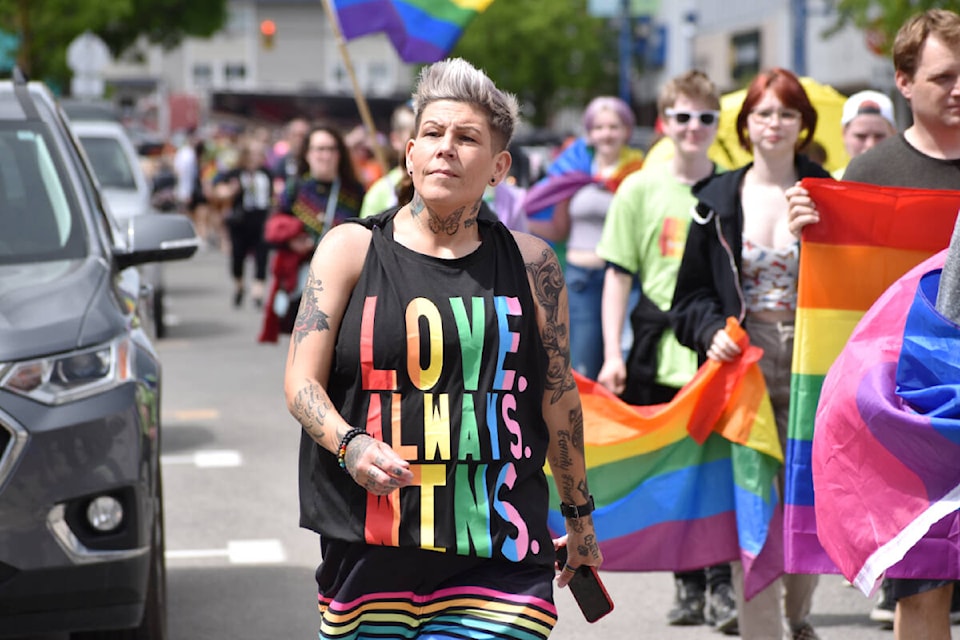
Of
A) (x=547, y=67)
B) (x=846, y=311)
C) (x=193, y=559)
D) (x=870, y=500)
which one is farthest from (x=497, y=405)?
(x=547, y=67)

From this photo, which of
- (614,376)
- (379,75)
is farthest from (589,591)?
(379,75)

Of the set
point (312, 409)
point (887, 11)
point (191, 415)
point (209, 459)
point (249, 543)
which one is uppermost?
point (887, 11)

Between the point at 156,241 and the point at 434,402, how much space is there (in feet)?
8.87

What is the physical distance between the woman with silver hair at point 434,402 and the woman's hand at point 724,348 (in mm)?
2059

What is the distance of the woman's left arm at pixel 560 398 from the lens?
12.6 feet

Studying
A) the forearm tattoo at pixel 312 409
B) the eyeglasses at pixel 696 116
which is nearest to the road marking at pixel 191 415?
the eyeglasses at pixel 696 116

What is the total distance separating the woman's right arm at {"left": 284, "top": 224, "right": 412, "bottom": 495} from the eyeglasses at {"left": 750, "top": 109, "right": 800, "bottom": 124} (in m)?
2.46

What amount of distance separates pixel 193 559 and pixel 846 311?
3405mm

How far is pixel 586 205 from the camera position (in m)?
9.22

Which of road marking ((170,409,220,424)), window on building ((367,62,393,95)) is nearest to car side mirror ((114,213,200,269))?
road marking ((170,409,220,424))

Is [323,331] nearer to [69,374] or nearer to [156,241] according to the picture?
[69,374]

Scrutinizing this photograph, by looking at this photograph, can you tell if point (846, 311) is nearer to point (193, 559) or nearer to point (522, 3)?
point (193, 559)

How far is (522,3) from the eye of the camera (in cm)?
7612

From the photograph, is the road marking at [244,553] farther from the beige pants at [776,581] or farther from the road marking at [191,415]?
the road marking at [191,415]
